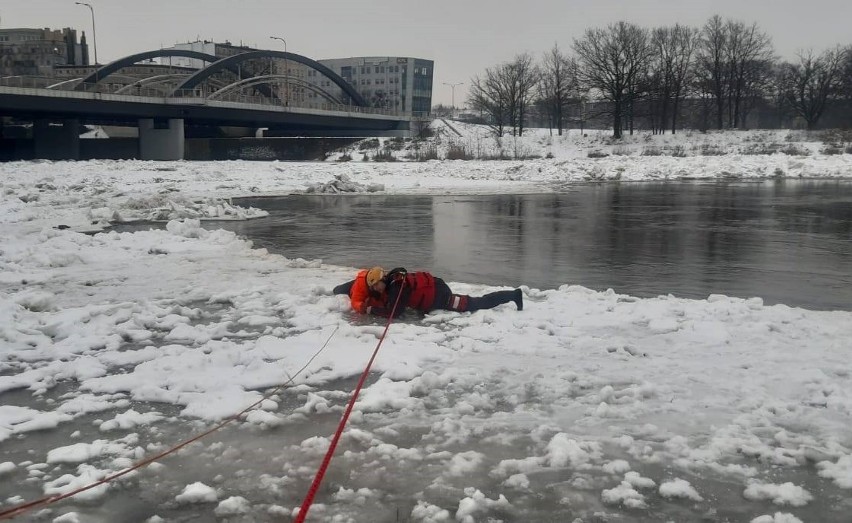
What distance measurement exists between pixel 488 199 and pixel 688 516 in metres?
21.5

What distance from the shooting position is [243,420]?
16.8ft

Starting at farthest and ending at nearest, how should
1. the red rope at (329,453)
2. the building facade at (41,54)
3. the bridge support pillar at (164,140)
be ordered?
the building facade at (41,54)
the bridge support pillar at (164,140)
the red rope at (329,453)

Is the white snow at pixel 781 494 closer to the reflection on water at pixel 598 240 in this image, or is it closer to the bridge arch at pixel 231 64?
the reflection on water at pixel 598 240

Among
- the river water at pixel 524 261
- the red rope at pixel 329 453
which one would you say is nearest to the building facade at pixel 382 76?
the river water at pixel 524 261

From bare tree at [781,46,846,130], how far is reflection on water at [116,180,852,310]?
62667 mm

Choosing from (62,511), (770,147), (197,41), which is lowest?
(62,511)

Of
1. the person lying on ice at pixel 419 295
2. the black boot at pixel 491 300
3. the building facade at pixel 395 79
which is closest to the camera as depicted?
the person lying on ice at pixel 419 295

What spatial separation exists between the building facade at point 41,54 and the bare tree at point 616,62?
353 feet

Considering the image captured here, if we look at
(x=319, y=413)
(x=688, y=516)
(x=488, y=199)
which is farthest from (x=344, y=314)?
(x=488, y=199)

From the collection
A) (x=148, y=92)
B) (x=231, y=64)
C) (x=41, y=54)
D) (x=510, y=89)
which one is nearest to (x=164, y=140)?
(x=148, y=92)

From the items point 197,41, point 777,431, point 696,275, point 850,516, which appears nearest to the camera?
point 850,516

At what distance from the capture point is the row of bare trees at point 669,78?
2906 inches

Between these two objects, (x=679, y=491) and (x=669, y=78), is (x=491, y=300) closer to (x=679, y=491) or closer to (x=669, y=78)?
(x=679, y=491)

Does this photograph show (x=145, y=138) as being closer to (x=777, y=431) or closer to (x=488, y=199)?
(x=488, y=199)
